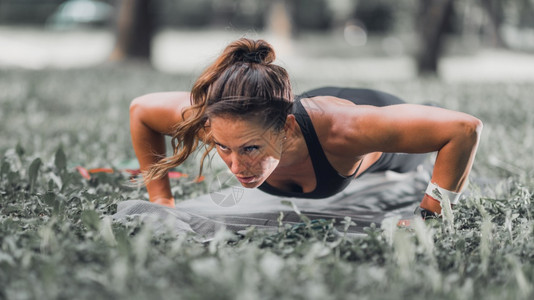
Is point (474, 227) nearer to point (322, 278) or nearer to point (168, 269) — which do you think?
point (322, 278)

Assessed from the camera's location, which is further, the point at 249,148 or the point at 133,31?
the point at 133,31

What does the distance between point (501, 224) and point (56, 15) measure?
33.5 metres

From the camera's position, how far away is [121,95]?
7785 mm

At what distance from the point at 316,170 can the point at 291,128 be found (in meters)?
0.31

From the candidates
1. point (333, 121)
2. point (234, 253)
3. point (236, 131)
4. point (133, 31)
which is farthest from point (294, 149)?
point (133, 31)

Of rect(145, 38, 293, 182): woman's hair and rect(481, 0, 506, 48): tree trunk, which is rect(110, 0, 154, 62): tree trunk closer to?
rect(145, 38, 293, 182): woman's hair

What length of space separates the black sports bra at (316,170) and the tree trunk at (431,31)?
30.1ft

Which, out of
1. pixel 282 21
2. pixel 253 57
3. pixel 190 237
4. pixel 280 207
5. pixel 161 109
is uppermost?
pixel 253 57

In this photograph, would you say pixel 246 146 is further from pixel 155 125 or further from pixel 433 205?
pixel 433 205

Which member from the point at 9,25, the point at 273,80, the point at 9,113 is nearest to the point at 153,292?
the point at 273,80

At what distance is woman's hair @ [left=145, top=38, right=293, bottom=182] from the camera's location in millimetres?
2557

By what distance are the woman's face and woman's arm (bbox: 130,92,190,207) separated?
1.62ft

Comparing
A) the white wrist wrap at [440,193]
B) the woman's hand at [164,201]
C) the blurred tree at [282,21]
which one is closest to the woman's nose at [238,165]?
the woman's hand at [164,201]

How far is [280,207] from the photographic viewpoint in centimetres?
340
